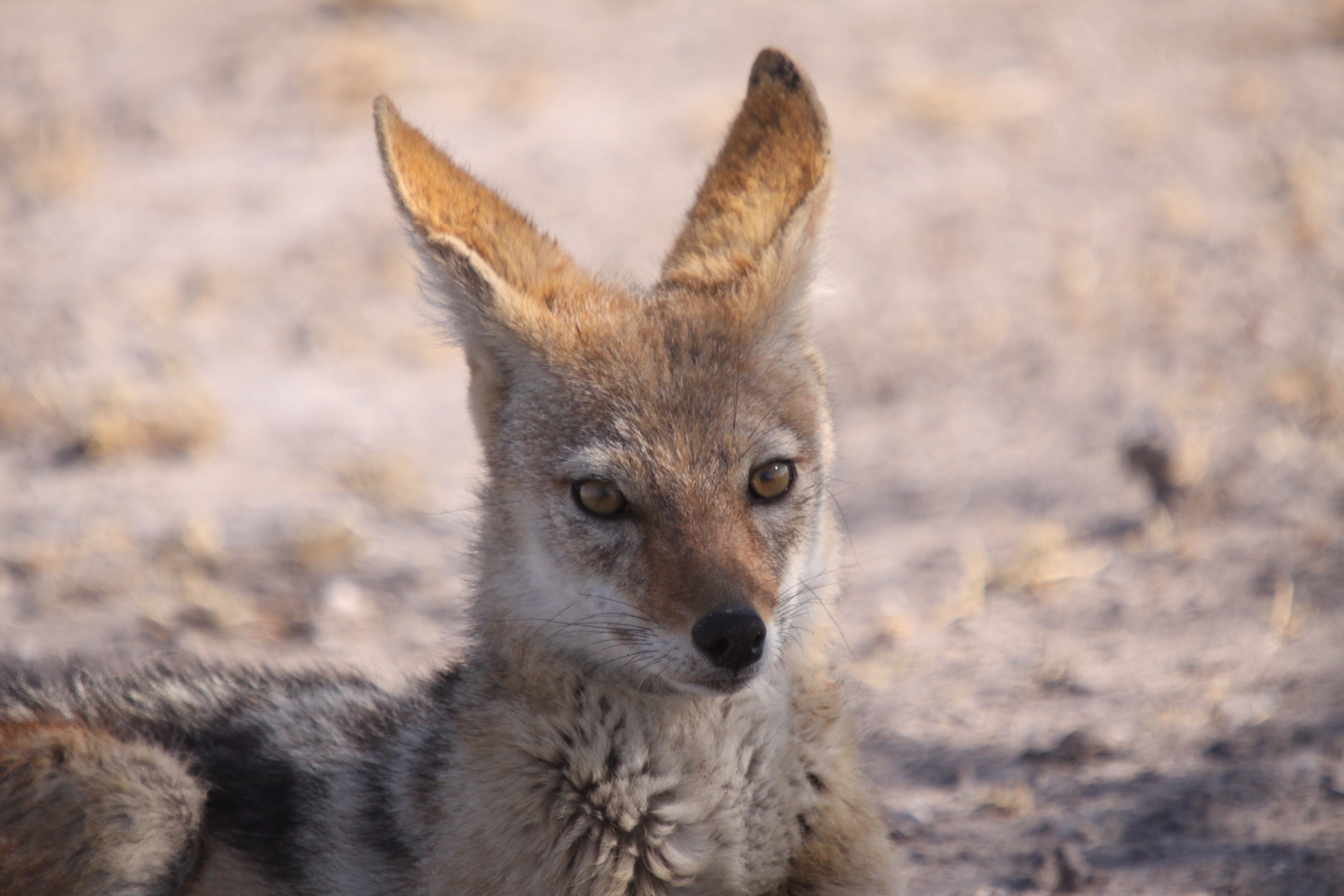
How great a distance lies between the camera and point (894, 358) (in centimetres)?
786

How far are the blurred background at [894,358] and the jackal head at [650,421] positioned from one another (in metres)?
0.63

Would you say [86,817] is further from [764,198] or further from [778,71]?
[778,71]

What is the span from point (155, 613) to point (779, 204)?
12.0 ft

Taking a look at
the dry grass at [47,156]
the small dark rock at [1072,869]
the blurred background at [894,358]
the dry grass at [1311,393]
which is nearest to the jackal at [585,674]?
the blurred background at [894,358]

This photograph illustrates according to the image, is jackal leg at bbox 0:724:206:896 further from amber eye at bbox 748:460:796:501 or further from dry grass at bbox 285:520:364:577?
dry grass at bbox 285:520:364:577

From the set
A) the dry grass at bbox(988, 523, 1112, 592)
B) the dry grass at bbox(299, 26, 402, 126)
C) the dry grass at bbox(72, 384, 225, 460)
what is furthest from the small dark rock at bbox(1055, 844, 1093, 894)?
the dry grass at bbox(299, 26, 402, 126)

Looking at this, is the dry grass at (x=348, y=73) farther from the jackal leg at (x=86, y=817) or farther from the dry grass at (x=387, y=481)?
the jackal leg at (x=86, y=817)

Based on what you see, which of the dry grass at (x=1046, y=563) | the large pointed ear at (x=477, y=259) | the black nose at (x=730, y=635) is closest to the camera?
the black nose at (x=730, y=635)

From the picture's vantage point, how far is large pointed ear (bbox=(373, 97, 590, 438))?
11.5ft

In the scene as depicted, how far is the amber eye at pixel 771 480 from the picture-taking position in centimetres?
341

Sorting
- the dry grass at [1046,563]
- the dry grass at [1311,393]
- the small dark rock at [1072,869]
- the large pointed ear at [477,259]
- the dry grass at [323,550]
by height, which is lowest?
the dry grass at [323,550]

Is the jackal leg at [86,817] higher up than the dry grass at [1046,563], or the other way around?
the jackal leg at [86,817]

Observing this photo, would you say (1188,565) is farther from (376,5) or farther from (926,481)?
(376,5)

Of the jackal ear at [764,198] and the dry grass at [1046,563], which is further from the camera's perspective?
the dry grass at [1046,563]
